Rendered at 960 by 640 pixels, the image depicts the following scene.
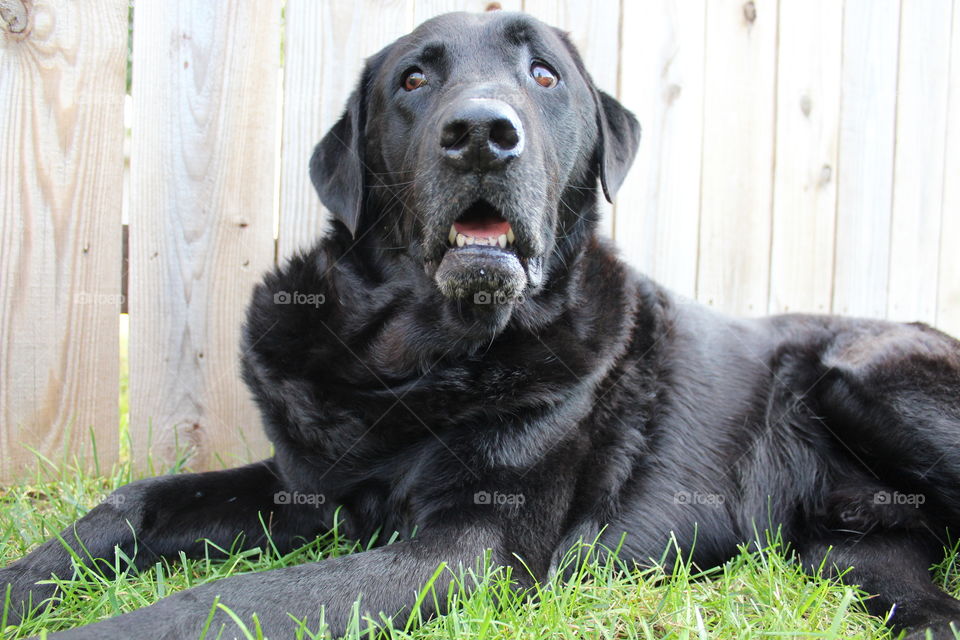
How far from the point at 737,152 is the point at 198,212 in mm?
2400

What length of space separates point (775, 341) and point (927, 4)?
2.29 metres

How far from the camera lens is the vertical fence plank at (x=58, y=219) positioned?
2768 mm

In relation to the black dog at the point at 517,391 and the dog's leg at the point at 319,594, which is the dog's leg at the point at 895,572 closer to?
the black dog at the point at 517,391

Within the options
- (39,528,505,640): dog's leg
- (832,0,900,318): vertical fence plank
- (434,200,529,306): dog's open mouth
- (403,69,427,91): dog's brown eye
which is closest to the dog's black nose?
(434,200,529,306): dog's open mouth

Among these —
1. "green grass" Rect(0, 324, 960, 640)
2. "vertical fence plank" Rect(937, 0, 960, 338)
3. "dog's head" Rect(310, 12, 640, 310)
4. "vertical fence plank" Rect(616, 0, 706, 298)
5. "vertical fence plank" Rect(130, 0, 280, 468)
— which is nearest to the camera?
"green grass" Rect(0, 324, 960, 640)

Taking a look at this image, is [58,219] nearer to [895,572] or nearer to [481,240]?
[481,240]

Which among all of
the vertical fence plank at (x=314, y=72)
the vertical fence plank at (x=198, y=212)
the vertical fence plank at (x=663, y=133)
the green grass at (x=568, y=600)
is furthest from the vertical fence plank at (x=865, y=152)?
the vertical fence plank at (x=198, y=212)

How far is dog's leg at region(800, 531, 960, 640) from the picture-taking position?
198 centimetres

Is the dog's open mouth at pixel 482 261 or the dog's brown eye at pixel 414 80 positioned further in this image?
the dog's brown eye at pixel 414 80

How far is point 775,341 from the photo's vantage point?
9.24 feet

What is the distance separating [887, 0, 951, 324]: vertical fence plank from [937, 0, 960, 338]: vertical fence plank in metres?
0.04

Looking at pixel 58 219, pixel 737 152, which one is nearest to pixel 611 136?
pixel 737 152

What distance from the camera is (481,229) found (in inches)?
84.3

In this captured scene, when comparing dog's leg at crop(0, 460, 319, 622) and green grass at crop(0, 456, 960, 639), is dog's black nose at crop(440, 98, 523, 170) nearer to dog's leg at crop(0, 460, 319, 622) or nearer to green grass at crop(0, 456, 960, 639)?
green grass at crop(0, 456, 960, 639)
